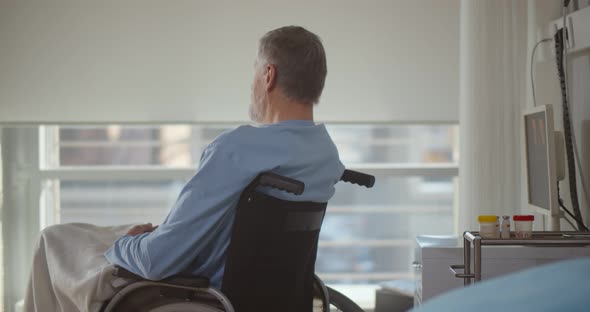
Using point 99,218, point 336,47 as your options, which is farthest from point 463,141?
point 99,218

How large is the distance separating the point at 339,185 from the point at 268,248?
257 centimetres

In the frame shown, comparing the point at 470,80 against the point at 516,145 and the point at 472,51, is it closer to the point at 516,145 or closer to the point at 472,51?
the point at 472,51

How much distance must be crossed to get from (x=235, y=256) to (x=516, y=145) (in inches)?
67.9

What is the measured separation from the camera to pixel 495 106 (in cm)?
308

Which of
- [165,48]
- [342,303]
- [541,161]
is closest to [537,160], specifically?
[541,161]

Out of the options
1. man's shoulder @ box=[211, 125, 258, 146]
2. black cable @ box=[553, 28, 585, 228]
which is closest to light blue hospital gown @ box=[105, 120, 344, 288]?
man's shoulder @ box=[211, 125, 258, 146]

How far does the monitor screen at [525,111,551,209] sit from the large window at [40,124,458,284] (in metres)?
1.28

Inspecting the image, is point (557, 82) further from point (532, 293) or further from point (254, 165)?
point (532, 293)

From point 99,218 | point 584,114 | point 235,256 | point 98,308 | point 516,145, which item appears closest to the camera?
point 235,256

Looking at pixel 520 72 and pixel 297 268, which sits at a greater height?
pixel 520 72

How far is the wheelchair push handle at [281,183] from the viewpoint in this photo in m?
1.61

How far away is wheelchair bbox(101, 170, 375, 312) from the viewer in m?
1.71

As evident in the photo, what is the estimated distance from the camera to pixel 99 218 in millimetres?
4164

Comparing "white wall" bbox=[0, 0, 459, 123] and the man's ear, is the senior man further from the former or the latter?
"white wall" bbox=[0, 0, 459, 123]
